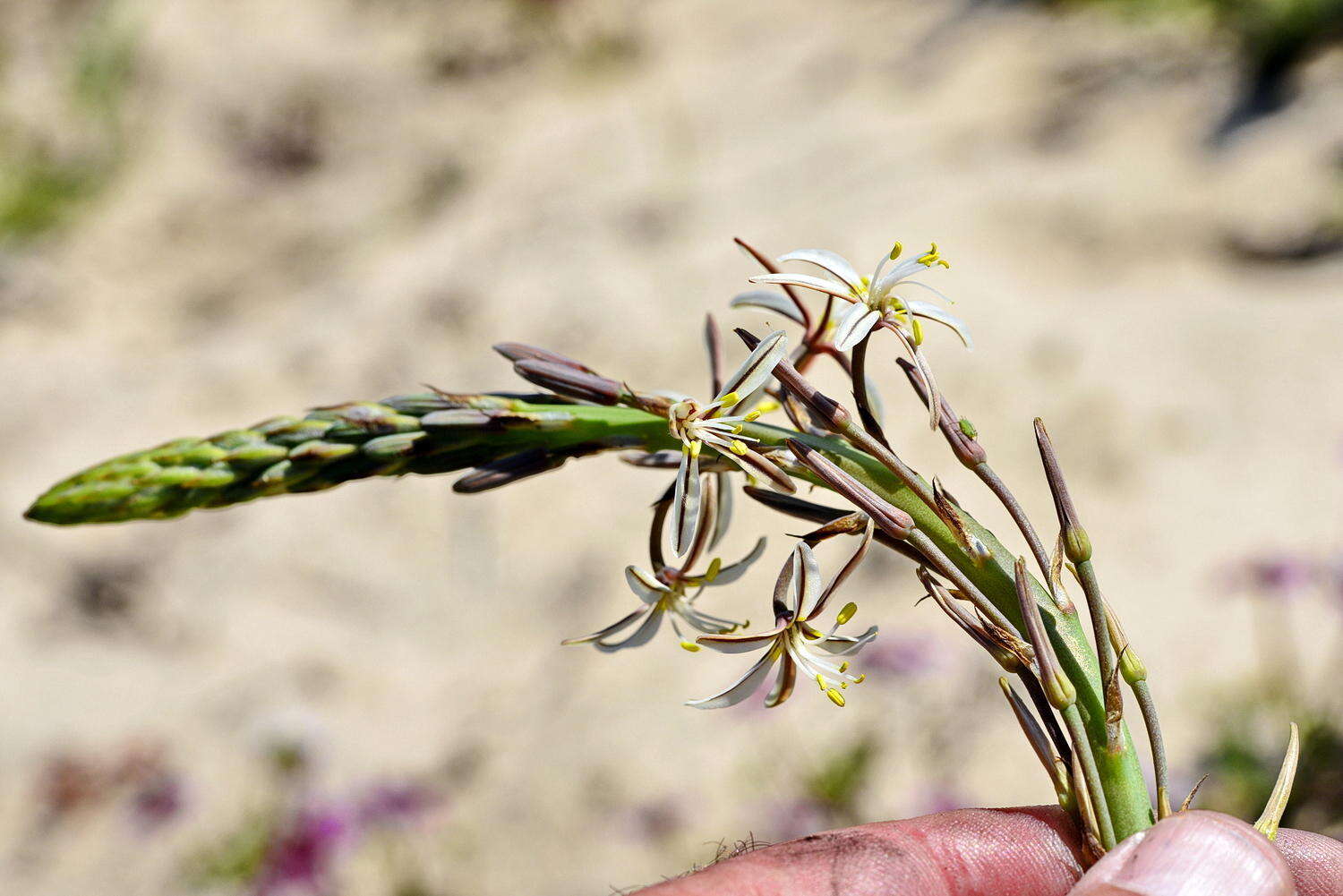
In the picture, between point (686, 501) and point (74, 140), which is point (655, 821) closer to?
point (686, 501)

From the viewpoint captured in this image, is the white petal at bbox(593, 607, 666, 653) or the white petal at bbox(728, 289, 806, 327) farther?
the white petal at bbox(728, 289, 806, 327)

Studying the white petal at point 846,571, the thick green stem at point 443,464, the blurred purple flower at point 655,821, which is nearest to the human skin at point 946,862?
the thick green stem at point 443,464

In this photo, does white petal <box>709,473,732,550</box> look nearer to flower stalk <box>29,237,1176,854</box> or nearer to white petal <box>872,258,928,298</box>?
flower stalk <box>29,237,1176,854</box>

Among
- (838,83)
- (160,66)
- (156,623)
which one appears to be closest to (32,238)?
(160,66)

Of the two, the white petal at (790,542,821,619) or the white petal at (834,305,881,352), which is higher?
the white petal at (834,305,881,352)

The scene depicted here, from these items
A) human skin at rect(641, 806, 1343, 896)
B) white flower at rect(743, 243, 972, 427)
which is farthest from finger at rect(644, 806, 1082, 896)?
white flower at rect(743, 243, 972, 427)

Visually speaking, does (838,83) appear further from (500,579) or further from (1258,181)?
(500,579)

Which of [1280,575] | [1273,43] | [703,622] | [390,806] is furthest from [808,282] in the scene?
[1273,43]

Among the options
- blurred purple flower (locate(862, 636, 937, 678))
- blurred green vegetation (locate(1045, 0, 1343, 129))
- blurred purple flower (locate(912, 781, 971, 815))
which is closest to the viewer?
blurred purple flower (locate(912, 781, 971, 815))

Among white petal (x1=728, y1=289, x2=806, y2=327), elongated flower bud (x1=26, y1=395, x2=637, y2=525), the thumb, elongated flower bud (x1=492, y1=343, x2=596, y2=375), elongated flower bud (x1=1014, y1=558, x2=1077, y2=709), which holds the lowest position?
the thumb
